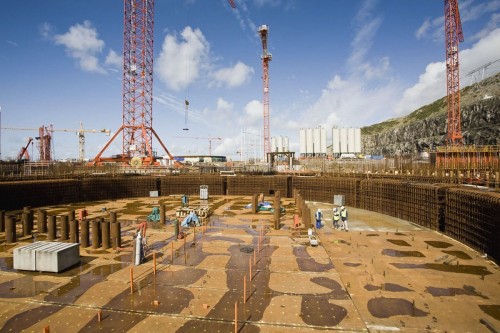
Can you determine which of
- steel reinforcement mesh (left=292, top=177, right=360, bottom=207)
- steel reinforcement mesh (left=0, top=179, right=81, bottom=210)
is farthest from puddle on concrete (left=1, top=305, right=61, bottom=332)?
steel reinforcement mesh (left=292, top=177, right=360, bottom=207)

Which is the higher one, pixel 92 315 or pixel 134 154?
pixel 134 154

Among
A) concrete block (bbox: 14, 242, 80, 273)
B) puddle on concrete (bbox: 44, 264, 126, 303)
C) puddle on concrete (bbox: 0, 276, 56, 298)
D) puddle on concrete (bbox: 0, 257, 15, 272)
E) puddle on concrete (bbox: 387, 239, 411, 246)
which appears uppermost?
concrete block (bbox: 14, 242, 80, 273)

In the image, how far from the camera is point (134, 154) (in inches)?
2485

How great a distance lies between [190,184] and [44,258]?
28619 millimetres

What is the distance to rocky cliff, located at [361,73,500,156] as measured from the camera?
331ft

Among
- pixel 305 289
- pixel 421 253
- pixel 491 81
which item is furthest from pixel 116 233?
pixel 491 81

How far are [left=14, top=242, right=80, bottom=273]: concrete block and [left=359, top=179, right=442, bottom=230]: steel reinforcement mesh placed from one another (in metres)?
21.4

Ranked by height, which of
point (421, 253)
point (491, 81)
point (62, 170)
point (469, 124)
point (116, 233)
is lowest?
point (421, 253)

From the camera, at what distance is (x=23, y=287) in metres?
10.2

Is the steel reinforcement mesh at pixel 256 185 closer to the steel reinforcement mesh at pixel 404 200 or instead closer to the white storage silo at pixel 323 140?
the steel reinforcement mesh at pixel 404 200

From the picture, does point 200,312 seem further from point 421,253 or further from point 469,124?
point 469,124

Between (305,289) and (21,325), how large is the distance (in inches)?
345

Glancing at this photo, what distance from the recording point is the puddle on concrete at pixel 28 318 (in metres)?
7.82

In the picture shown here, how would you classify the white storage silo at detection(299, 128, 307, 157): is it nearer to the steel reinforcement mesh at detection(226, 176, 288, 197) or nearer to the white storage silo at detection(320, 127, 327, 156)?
the white storage silo at detection(320, 127, 327, 156)
